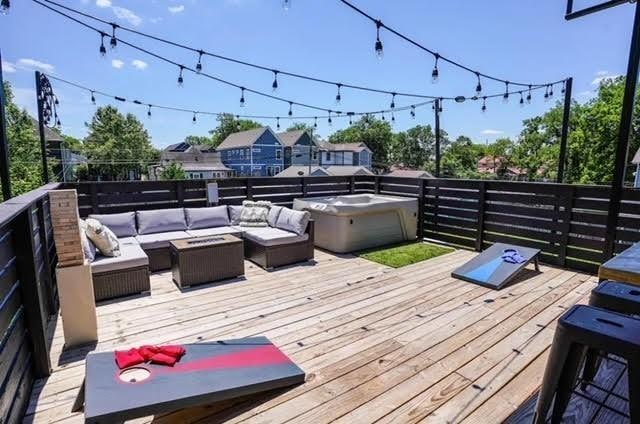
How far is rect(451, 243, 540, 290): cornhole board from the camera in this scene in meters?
3.88

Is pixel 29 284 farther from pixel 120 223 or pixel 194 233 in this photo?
pixel 194 233

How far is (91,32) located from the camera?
4.07m

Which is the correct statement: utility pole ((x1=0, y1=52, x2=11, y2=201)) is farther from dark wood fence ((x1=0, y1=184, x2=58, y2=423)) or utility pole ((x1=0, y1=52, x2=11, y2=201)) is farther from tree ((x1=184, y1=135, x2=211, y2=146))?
tree ((x1=184, y1=135, x2=211, y2=146))

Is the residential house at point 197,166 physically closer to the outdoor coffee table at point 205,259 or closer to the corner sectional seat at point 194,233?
the corner sectional seat at point 194,233

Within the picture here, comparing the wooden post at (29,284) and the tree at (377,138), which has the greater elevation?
the tree at (377,138)

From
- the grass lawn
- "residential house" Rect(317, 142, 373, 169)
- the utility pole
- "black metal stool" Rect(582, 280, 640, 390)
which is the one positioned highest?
"residential house" Rect(317, 142, 373, 169)

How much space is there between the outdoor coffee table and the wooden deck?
155 millimetres

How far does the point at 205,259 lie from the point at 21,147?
1789 centimetres

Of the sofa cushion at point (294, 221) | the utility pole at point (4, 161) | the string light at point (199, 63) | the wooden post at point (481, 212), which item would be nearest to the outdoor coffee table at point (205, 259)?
the sofa cushion at point (294, 221)

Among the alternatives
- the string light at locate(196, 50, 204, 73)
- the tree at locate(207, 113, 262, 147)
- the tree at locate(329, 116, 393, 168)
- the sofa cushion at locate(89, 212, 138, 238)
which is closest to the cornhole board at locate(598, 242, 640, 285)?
the sofa cushion at locate(89, 212, 138, 238)

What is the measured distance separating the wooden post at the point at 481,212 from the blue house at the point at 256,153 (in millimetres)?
23872

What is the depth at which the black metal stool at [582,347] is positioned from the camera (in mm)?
1132

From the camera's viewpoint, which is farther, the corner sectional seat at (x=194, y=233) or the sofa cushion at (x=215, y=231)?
the sofa cushion at (x=215, y=231)

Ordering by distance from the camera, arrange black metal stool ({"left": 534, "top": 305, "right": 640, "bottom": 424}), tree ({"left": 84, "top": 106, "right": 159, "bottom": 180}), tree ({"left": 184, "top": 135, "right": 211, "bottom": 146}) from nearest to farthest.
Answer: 1. black metal stool ({"left": 534, "top": 305, "right": 640, "bottom": 424})
2. tree ({"left": 84, "top": 106, "right": 159, "bottom": 180})
3. tree ({"left": 184, "top": 135, "right": 211, "bottom": 146})
